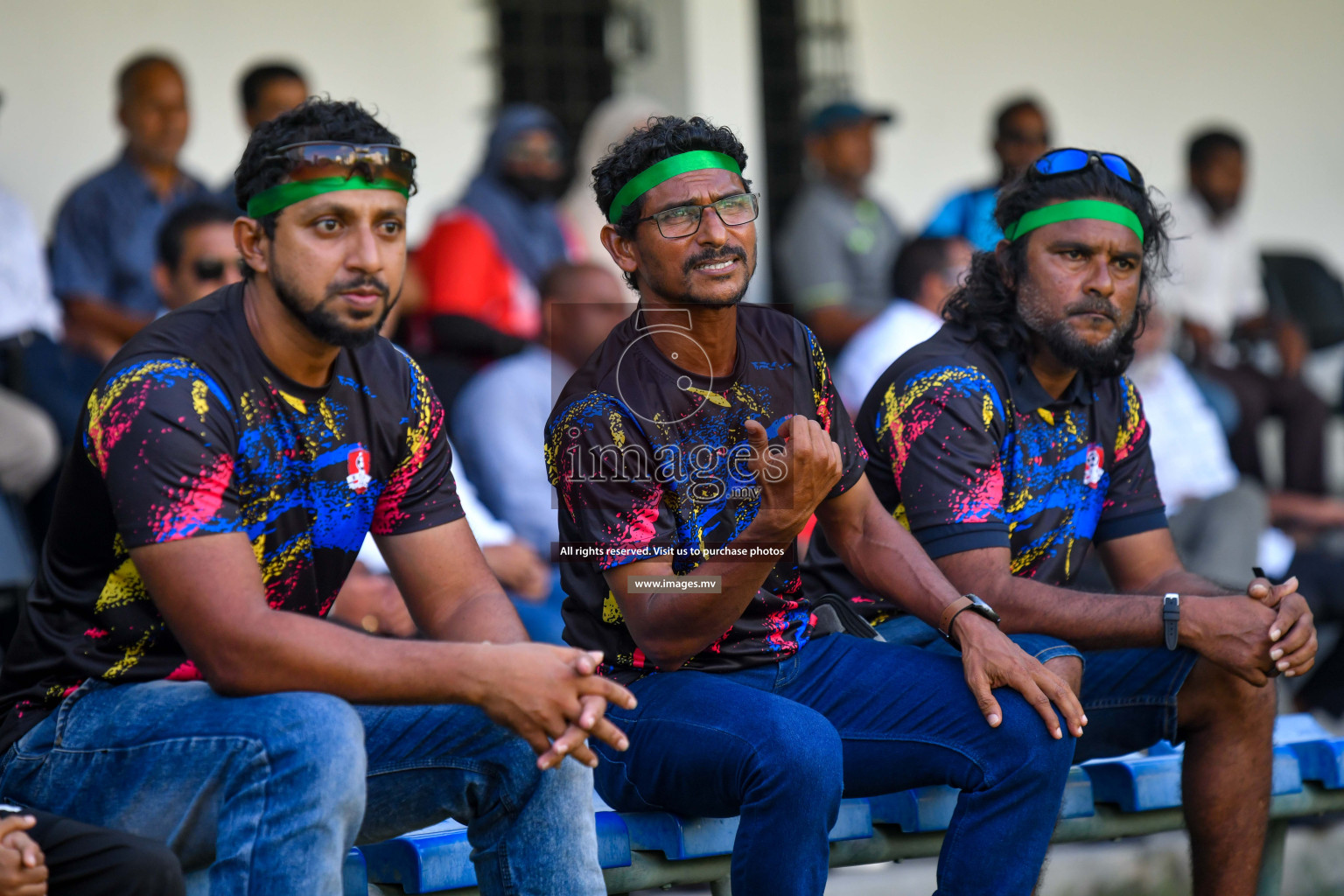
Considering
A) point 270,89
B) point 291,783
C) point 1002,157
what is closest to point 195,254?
point 270,89

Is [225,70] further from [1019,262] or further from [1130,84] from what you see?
[1130,84]

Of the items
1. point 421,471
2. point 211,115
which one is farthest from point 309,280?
point 211,115

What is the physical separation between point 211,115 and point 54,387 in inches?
74.9

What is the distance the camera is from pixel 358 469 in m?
2.61

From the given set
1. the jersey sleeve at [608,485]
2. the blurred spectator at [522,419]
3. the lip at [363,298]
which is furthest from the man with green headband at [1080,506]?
the blurred spectator at [522,419]

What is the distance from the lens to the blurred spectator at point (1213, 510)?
5.37 metres

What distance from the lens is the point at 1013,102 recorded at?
22.8ft

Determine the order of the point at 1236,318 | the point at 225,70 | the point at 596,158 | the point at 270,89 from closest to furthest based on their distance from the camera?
the point at 270,89, the point at 596,158, the point at 225,70, the point at 1236,318

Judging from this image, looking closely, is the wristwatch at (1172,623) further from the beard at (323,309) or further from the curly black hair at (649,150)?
the beard at (323,309)

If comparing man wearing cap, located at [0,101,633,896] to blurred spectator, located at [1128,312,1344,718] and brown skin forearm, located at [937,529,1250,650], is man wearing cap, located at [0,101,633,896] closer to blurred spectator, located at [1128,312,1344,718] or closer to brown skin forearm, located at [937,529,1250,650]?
brown skin forearm, located at [937,529,1250,650]

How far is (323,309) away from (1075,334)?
1.61 metres

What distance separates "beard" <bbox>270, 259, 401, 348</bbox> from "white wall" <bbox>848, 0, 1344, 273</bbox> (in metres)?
5.39

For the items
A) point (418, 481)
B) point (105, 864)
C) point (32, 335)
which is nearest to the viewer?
point (105, 864)

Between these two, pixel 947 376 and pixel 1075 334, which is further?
pixel 1075 334
